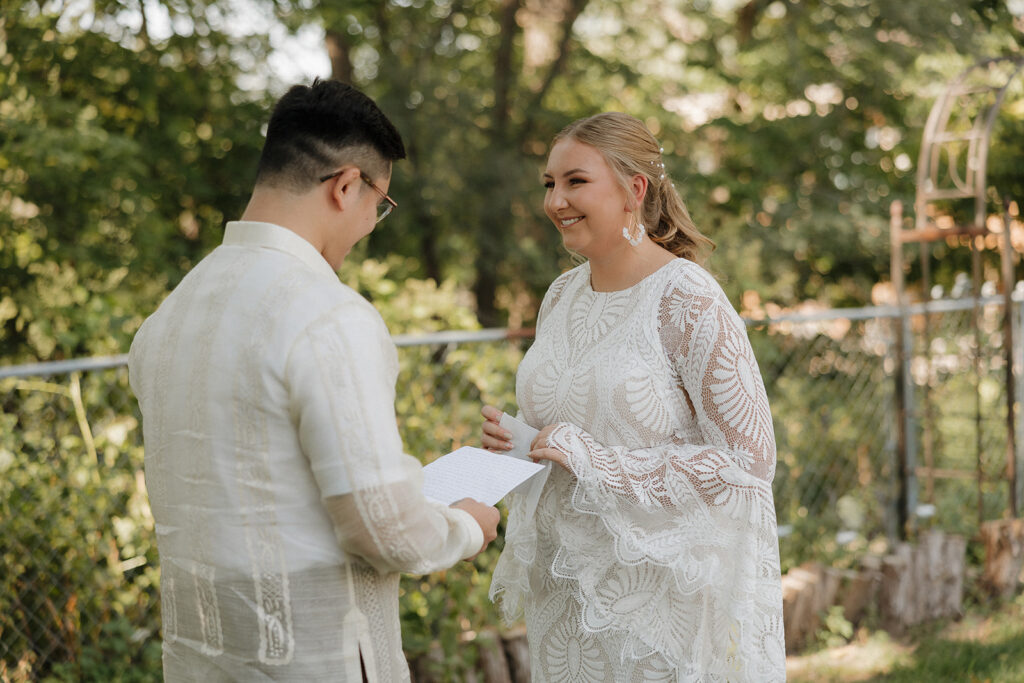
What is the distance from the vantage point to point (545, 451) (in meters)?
2.40

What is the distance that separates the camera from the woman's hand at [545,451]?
2.38m

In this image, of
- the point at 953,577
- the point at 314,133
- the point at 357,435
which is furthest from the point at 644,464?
the point at 953,577

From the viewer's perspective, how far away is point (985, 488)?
6.82 meters

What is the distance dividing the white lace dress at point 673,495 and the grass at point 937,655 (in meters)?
2.32

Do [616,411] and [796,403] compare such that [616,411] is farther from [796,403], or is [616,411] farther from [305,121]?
[796,403]

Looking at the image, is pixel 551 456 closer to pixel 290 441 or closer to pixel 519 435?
pixel 519 435

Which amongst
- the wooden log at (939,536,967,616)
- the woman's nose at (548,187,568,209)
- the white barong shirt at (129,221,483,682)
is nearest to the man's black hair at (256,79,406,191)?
the white barong shirt at (129,221,483,682)

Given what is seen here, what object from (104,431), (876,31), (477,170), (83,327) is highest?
(876,31)

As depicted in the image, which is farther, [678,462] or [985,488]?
[985,488]

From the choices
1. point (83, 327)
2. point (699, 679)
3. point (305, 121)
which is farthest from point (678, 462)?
point (83, 327)

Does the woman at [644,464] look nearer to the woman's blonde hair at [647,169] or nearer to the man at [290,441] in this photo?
the woman's blonde hair at [647,169]

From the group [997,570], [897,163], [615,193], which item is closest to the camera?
[615,193]

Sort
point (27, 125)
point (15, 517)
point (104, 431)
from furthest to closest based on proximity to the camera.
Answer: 1. point (27, 125)
2. point (104, 431)
3. point (15, 517)

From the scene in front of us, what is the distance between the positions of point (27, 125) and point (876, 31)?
23.1ft
